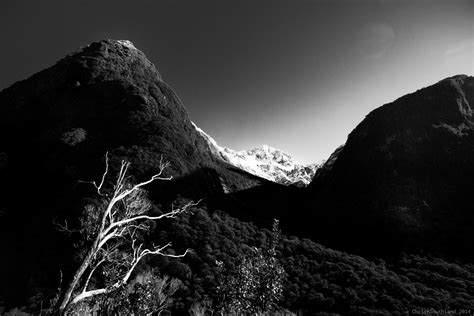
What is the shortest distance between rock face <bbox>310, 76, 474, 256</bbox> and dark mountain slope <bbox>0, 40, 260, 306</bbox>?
101ft

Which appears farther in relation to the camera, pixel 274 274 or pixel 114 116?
pixel 114 116

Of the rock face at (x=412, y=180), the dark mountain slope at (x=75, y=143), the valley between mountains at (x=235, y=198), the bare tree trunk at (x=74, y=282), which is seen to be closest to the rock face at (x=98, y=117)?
the dark mountain slope at (x=75, y=143)

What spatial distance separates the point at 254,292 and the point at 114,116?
247 feet

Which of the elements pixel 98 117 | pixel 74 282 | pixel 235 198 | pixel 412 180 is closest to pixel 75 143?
pixel 98 117

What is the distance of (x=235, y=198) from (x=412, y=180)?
133 feet

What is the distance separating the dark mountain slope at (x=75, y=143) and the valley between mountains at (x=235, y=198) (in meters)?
0.37

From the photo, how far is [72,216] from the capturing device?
49.3 m

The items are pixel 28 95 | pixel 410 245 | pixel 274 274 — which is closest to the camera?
pixel 274 274

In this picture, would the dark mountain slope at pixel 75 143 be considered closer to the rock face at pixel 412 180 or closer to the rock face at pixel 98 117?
the rock face at pixel 98 117

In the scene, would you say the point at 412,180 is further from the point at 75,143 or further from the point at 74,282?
the point at 75,143

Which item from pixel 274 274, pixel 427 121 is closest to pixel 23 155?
pixel 274 274

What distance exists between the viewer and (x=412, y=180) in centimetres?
6078

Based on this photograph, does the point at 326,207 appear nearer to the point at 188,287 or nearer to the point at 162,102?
the point at 188,287

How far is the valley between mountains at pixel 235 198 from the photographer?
1636 inches
